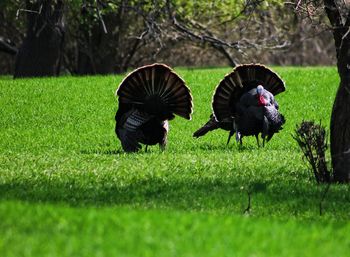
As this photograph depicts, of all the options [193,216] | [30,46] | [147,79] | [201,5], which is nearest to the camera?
[193,216]

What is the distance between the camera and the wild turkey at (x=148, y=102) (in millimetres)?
16750

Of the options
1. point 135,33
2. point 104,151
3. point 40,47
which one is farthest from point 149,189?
point 135,33

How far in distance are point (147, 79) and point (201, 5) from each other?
764 inches

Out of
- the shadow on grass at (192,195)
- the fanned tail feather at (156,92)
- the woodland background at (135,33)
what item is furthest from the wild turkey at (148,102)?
the woodland background at (135,33)

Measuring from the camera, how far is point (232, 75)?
1758 cm

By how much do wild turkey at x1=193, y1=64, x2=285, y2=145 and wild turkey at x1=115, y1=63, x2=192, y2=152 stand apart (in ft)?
3.12

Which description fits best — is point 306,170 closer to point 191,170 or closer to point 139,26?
point 191,170

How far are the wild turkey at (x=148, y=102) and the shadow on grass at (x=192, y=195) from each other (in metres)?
3.41

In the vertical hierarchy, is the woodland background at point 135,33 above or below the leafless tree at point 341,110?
below

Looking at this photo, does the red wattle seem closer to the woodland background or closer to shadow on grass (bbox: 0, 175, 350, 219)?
shadow on grass (bbox: 0, 175, 350, 219)

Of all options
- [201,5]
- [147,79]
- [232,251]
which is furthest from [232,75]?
[201,5]

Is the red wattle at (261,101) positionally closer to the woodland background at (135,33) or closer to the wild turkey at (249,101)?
the wild turkey at (249,101)

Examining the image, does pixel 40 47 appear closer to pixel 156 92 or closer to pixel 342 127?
pixel 156 92

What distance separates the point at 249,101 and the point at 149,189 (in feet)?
16.9
